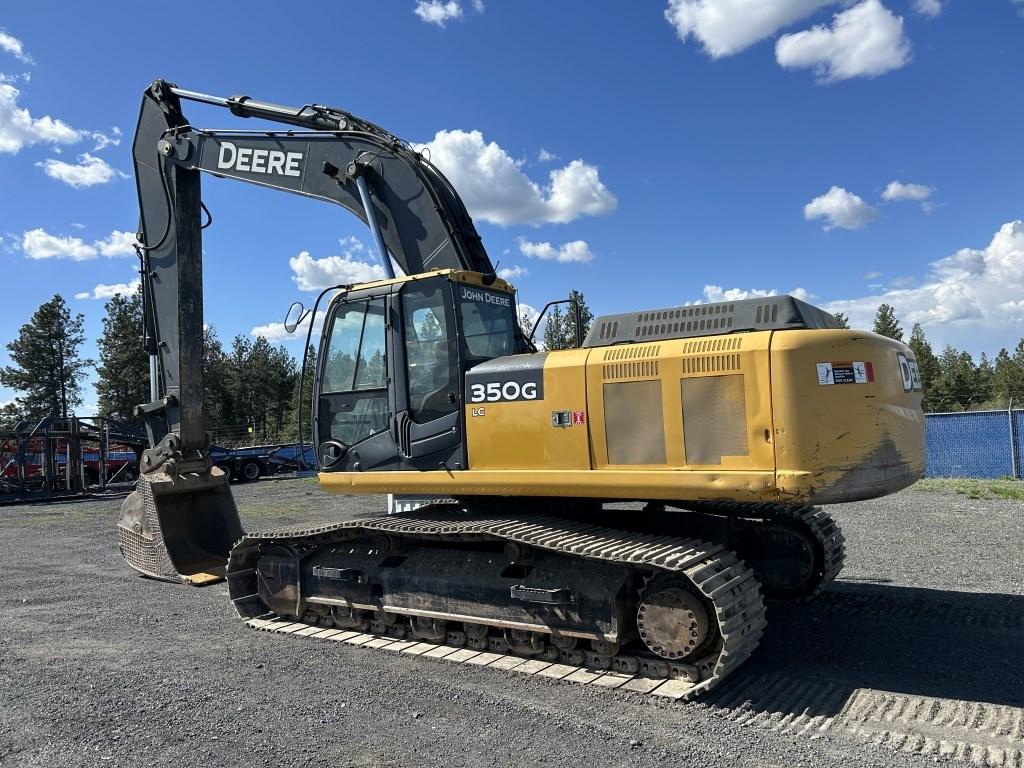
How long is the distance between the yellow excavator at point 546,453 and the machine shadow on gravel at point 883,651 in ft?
1.19

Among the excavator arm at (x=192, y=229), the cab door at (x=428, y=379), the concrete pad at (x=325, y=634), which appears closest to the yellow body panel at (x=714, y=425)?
the cab door at (x=428, y=379)

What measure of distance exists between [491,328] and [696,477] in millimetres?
2394

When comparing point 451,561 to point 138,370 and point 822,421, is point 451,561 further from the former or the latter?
point 138,370

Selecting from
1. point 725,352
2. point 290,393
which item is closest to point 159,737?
point 725,352

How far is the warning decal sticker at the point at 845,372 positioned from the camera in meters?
4.71

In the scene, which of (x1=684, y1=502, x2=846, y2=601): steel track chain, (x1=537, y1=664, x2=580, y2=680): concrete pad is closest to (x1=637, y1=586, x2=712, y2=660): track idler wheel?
(x1=537, y1=664, x2=580, y2=680): concrete pad

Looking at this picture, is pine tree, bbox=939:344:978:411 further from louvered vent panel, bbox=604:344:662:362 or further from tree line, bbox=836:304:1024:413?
louvered vent panel, bbox=604:344:662:362

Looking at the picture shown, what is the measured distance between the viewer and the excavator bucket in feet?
28.4

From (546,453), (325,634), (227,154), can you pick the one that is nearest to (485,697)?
(546,453)

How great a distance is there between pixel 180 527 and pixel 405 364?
4.51 m

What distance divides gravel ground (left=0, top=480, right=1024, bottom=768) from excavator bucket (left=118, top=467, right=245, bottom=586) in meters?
0.71

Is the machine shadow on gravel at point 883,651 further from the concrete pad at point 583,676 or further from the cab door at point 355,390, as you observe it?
the cab door at point 355,390

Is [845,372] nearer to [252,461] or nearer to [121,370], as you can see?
[252,461]

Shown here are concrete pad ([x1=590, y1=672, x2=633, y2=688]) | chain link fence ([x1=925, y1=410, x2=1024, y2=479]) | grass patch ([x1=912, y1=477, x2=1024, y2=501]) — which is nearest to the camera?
concrete pad ([x1=590, y1=672, x2=633, y2=688])
